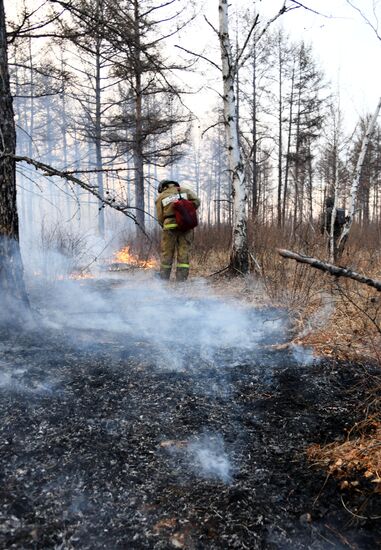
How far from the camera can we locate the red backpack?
674 cm

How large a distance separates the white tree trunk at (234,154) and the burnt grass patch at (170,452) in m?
3.82

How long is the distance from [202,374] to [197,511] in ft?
4.78

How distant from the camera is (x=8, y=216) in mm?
3777

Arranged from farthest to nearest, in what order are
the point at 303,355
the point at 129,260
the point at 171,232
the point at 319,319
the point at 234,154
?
the point at 129,260 < the point at 171,232 < the point at 234,154 < the point at 319,319 < the point at 303,355

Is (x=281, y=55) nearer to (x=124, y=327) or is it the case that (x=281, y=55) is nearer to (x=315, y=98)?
(x=315, y=98)

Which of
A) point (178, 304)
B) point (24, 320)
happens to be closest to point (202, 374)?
point (24, 320)

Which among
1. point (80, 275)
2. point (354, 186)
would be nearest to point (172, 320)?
point (80, 275)

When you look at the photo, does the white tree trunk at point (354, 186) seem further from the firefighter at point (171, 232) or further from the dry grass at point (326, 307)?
the firefighter at point (171, 232)

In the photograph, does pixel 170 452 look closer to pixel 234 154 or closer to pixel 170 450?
pixel 170 450

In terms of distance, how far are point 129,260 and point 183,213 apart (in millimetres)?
4053

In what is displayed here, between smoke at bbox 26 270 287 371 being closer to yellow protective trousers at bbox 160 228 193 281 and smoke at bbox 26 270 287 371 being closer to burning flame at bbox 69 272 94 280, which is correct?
yellow protective trousers at bbox 160 228 193 281

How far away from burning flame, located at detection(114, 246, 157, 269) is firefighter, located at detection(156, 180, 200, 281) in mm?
2195

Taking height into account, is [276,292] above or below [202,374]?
above

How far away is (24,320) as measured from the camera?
400 centimetres
